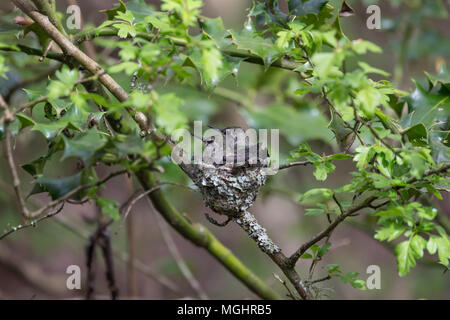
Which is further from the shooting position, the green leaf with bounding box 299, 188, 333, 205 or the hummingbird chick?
the hummingbird chick

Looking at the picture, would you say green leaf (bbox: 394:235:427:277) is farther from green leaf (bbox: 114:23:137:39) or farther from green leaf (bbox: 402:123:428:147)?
green leaf (bbox: 114:23:137:39)

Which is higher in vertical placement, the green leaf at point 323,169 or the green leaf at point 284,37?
the green leaf at point 284,37

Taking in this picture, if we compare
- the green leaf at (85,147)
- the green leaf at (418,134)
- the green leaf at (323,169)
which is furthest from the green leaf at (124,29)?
the green leaf at (418,134)

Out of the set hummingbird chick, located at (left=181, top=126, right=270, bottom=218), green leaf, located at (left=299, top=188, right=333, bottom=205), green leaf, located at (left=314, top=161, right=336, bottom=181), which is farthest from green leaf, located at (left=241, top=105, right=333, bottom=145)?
green leaf, located at (left=314, top=161, right=336, bottom=181)

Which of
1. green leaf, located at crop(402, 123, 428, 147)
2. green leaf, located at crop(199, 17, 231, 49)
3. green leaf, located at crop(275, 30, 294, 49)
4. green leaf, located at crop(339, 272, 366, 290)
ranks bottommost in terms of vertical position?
green leaf, located at crop(339, 272, 366, 290)

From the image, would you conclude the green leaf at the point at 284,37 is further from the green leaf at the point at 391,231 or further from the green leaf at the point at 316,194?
the green leaf at the point at 391,231

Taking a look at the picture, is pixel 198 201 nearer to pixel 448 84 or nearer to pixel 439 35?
pixel 439 35

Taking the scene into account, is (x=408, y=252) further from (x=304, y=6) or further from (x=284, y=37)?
(x=304, y=6)

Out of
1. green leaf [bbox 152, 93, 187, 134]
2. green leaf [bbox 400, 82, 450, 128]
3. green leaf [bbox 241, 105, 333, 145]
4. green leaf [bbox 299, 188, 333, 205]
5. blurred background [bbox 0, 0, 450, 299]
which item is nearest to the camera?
green leaf [bbox 152, 93, 187, 134]

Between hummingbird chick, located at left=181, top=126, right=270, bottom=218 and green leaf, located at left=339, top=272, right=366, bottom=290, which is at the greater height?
hummingbird chick, located at left=181, top=126, right=270, bottom=218

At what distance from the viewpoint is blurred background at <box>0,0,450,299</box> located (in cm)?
228

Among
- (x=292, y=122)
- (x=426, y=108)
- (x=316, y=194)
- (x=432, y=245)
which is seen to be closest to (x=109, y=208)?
(x=432, y=245)

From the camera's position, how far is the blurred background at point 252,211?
228cm

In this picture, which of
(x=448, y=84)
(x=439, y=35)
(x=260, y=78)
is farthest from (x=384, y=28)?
(x=448, y=84)
